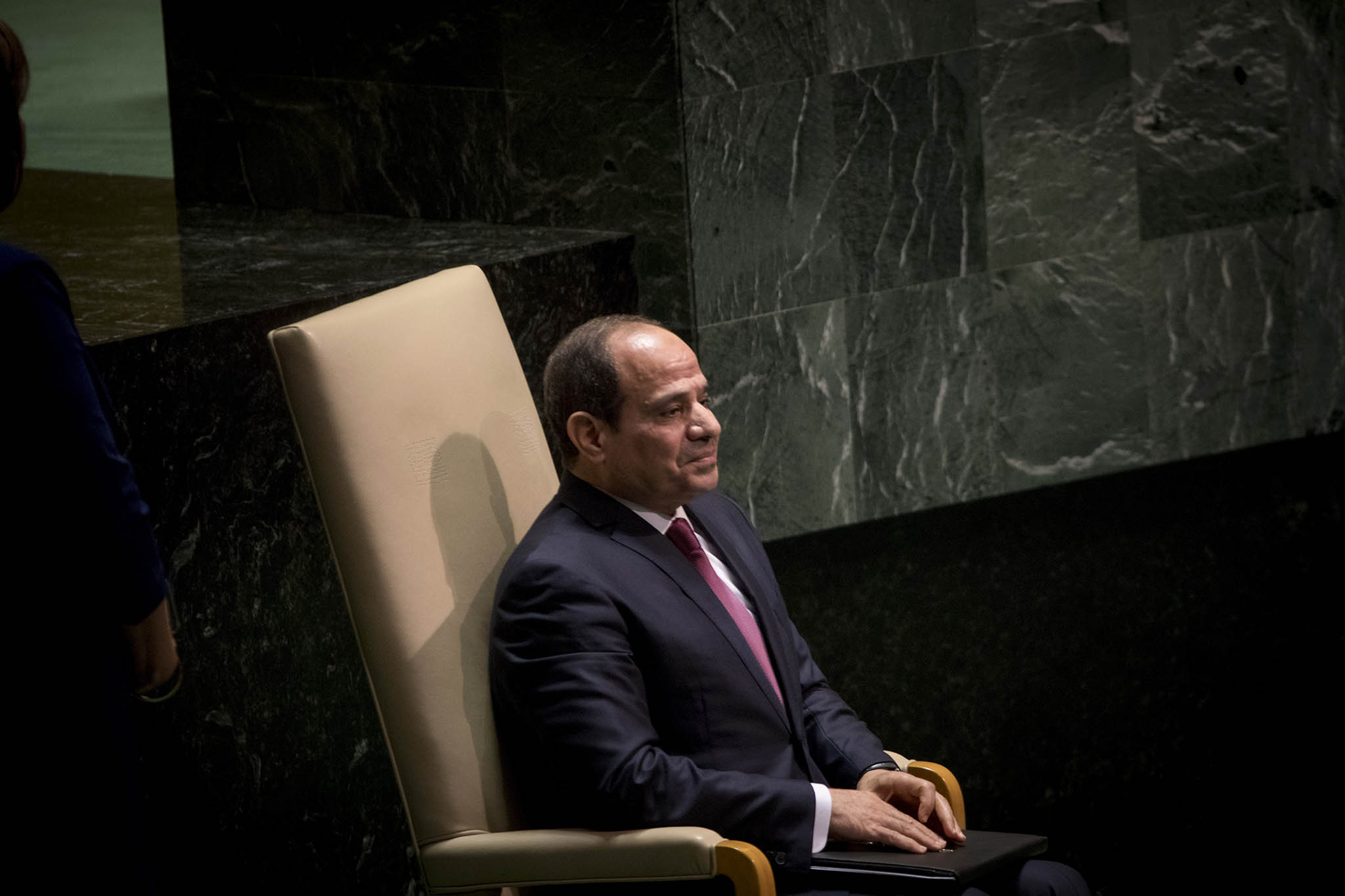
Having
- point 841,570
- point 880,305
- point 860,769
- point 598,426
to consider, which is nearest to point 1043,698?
point 841,570

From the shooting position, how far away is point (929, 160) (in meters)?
4.12

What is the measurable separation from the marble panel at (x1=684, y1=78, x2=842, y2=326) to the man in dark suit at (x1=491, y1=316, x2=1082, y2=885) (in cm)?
117

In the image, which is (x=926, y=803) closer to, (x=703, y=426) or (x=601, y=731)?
(x=601, y=731)

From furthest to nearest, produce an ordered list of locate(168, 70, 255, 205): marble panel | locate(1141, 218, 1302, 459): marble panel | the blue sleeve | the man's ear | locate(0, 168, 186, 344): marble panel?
locate(168, 70, 255, 205): marble panel
locate(1141, 218, 1302, 459): marble panel
locate(0, 168, 186, 344): marble panel
the man's ear
the blue sleeve

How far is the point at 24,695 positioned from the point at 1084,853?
10.3 feet

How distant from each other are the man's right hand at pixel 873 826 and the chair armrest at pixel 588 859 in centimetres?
22

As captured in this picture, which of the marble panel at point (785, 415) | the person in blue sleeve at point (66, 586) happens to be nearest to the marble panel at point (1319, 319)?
the marble panel at point (785, 415)

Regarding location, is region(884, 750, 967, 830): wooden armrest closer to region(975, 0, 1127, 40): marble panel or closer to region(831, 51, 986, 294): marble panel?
region(831, 51, 986, 294): marble panel

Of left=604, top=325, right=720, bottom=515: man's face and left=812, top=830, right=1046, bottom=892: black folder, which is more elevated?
left=604, top=325, right=720, bottom=515: man's face

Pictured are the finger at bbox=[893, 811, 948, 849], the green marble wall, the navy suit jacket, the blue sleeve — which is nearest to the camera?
the blue sleeve

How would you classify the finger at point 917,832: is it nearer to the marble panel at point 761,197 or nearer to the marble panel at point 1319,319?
the marble panel at point 761,197

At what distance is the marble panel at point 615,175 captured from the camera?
154 inches

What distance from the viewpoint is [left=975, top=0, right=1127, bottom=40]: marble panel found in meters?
4.12

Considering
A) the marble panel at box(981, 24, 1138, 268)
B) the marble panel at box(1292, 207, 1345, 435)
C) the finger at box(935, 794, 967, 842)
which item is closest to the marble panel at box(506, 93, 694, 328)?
the marble panel at box(981, 24, 1138, 268)
